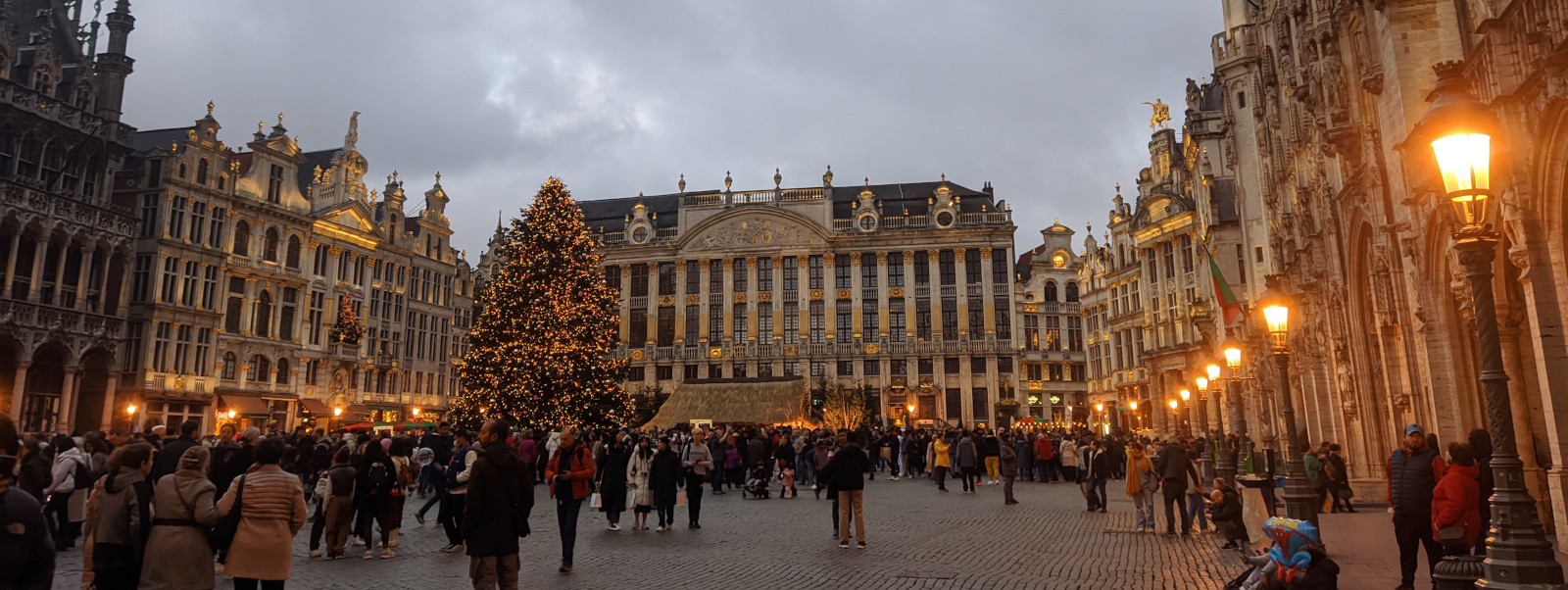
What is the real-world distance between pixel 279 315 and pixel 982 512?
130 feet

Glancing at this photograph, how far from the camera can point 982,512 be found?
1853 centimetres

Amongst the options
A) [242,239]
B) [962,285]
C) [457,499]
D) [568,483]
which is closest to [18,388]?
[242,239]

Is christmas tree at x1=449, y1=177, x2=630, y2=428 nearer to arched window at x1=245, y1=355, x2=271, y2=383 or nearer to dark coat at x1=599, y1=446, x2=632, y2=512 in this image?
dark coat at x1=599, y1=446, x2=632, y2=512

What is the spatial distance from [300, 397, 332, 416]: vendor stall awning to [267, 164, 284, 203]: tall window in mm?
10318

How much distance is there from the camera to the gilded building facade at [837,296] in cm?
6378

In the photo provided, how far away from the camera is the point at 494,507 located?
7133 mm

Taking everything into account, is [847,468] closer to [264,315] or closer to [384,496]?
[384,496]

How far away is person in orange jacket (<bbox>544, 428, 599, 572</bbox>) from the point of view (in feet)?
35.4

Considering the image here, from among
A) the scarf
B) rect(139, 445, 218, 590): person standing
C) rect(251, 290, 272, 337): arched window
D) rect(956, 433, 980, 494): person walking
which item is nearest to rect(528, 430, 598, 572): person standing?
rect(139, 445, 218, 590): person standing

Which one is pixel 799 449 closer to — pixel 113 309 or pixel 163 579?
pixel 163 579

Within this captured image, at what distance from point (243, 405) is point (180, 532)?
41527 millimetres

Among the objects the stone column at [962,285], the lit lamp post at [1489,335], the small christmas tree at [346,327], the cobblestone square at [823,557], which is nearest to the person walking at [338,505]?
the cobblestone square at [823,557]

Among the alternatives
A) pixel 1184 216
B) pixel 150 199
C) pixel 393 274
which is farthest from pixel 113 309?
pixel 1184 216

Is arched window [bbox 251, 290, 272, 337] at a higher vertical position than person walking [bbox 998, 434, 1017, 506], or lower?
higher
